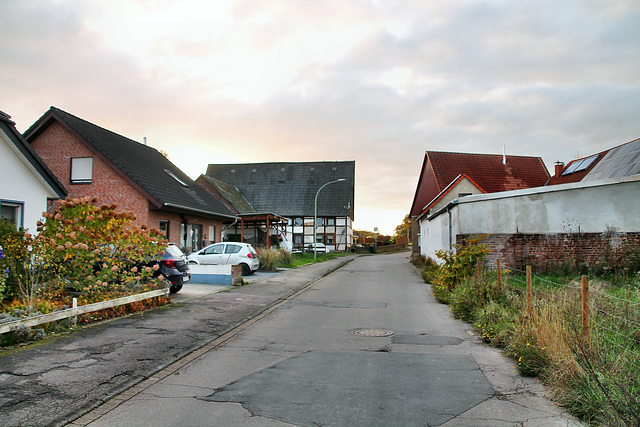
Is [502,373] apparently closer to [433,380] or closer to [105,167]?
[433,380]

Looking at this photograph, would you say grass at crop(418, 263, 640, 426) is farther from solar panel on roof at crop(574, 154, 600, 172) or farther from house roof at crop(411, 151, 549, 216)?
house roof at crop(411, 151, 549, 216)

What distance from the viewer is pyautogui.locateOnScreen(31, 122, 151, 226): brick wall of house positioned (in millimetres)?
21500

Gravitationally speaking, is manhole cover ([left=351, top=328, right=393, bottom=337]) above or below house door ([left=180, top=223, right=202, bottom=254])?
below

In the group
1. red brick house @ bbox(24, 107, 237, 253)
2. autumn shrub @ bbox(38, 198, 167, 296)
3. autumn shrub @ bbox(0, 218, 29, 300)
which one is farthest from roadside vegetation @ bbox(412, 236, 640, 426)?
red brick house @ bbox(24, 107, 237, 253)

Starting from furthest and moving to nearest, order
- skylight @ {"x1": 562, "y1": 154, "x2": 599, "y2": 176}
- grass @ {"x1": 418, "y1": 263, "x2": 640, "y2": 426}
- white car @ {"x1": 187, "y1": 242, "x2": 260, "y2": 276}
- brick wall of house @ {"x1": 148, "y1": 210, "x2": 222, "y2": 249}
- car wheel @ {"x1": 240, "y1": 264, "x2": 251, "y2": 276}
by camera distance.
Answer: skylight @ {"x1": 562, "y1": 154, "x2": 599, "y2": 176} → brick wall of house @ {"x1": 148, "y1": 210, "x2": 222, "y2": 249} → car wheel @ {"x1": 240, "y1": 264, "x2": 251, "y2": 276} → white car @ {"x1": 187, "y1": 242, "x2": 260, "y2": 276} → grass @ {"x1": 418, "y1": 263, "x2": 640, "y2": 426}

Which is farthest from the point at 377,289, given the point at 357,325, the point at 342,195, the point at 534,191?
the point at 342,195

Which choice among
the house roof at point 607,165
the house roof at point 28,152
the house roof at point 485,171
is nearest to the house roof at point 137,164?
the house roof at point 28,152

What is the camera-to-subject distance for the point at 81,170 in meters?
22.2

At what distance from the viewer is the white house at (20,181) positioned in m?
13.9

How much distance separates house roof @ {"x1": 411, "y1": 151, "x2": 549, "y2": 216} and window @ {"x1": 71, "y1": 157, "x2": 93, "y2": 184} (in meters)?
23.7

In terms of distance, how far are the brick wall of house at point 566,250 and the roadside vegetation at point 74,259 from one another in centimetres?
990

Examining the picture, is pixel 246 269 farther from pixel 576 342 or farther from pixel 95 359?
pixel 576 342

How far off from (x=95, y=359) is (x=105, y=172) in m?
17.0

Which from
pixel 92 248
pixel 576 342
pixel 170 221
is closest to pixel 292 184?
pixel 170 221
